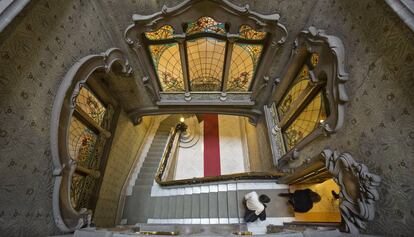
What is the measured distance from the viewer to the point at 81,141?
2.86 m

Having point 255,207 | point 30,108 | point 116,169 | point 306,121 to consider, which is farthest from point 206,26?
point 116,169

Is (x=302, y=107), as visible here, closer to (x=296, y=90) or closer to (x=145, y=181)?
(x=296, y=90)

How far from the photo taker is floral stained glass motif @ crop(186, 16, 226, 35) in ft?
10.1

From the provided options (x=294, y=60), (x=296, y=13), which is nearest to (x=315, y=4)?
(x=296, y=13)

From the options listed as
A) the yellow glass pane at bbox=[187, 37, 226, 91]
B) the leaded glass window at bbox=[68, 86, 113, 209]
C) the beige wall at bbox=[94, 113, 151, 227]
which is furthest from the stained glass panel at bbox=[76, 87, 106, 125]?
the yellow glass pane at bbox=[187, 37, 226, 91]

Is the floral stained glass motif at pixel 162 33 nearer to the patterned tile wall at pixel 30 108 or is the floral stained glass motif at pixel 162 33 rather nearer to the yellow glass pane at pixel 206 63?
the yellow glass pane at pixel 206 63

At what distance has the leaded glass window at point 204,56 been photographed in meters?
3.20

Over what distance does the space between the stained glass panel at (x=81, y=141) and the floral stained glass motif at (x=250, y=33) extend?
3.19 meters

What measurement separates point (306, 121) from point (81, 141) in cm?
388

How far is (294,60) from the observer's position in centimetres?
314

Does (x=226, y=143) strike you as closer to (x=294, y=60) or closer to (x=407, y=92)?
(x=294, y=60)

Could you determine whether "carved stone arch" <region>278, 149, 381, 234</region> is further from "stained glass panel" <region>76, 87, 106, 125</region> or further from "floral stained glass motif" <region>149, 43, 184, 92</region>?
"stained glass panel" <region>76, 87, 106, 125</region>

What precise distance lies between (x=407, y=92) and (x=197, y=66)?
342cm

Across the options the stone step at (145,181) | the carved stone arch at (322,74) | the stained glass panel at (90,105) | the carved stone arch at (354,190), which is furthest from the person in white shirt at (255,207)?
the stained glass panel at (90,105)
